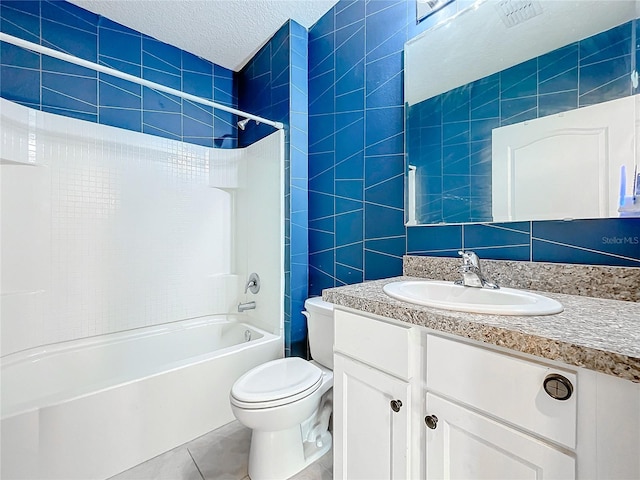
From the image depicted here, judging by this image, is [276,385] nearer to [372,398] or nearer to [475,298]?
[372,398]

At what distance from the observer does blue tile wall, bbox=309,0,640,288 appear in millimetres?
914

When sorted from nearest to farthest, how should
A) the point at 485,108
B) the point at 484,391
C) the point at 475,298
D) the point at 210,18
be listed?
the point at 484,391 → the point at 475,298 → the point at 485,108 → the point at 210,18

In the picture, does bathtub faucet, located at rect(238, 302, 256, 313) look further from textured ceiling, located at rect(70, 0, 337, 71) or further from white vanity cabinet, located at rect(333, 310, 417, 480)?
textured ceiling, located at rect(70, 0, 337, 71)

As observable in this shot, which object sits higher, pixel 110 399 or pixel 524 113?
pixel 524 113

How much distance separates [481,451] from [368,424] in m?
0.33

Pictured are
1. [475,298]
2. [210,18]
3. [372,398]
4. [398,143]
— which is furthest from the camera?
[210,18]

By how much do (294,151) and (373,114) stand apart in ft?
1.94

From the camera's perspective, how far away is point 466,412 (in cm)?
65

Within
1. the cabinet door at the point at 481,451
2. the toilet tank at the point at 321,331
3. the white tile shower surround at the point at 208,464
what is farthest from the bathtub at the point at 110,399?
the cabinet door at the point at 481,451

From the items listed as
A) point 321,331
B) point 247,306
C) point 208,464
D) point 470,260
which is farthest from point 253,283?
point 470,260

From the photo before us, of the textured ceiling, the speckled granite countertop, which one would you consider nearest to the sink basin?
the speckled granite countertop

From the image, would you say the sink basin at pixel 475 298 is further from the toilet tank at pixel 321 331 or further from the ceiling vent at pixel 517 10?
the ceiling vent at pixel 517 10

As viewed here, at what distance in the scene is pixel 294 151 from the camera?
6.27 feet

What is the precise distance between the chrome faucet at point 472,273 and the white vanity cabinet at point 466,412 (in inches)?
15.7
